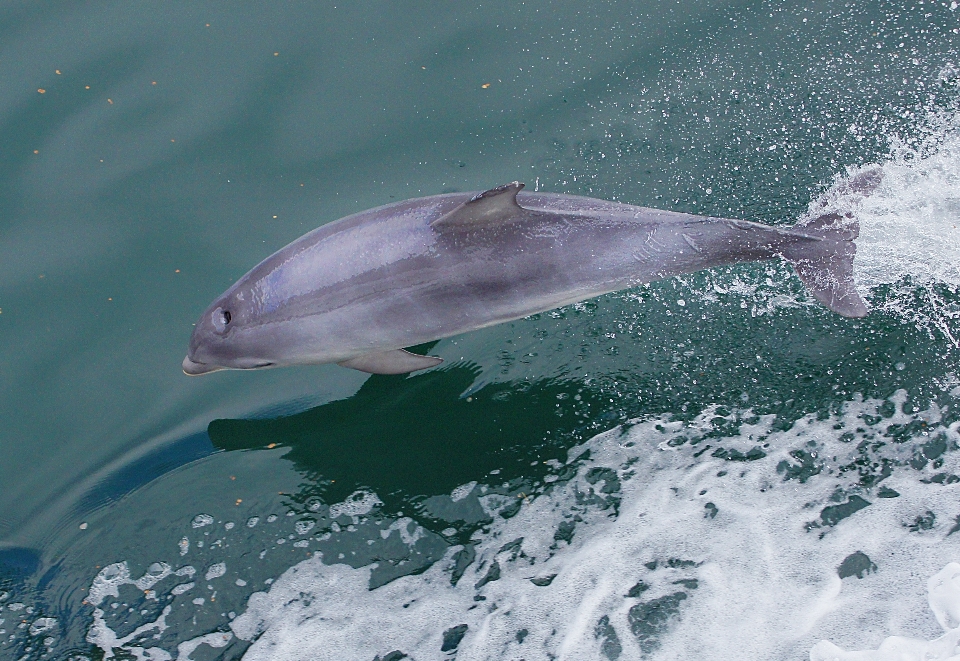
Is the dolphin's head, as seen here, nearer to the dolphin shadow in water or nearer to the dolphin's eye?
the dolphin's eye

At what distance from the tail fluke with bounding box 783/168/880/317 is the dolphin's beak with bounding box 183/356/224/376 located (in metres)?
4.36

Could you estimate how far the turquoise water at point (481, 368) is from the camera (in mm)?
6410

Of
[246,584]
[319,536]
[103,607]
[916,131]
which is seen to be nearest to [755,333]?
[916,131]

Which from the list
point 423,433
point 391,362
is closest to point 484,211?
point 391,362

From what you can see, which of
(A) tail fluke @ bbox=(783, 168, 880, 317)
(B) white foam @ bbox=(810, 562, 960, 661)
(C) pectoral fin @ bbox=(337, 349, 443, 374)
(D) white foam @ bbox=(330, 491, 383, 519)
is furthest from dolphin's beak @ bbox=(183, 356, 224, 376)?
(B) white foam @ bbox=(810, 562, 960, 661)

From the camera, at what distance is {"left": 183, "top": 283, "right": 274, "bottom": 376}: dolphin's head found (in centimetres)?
691

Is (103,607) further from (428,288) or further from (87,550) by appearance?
(428,288)

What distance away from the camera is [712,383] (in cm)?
719

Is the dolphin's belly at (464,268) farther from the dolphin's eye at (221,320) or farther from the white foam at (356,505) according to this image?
the white foam at (356,505)

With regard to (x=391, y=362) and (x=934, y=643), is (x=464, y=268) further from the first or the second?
(x=934, y=643)

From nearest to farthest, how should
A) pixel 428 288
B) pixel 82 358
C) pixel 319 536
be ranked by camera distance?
pixel 428 288, pixel 319 536, pixel 82 358

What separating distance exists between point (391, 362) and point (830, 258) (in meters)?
3.29

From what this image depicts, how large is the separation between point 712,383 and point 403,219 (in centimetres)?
267

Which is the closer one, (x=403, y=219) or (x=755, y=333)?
(x=403, y=219)
